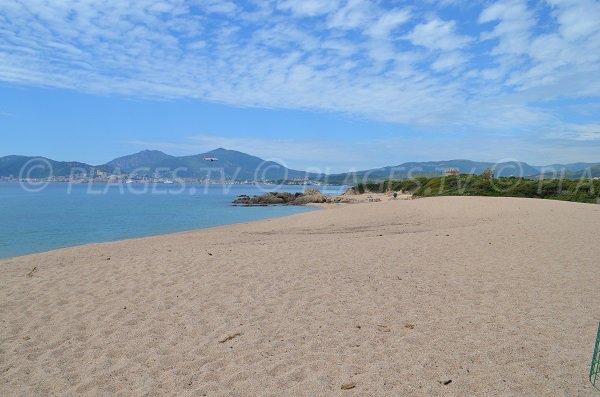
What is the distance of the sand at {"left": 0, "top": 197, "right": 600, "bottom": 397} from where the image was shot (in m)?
4.14

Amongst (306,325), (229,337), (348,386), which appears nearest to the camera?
(348,386)

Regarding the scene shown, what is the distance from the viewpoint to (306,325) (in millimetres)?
5633

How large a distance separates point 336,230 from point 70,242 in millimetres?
13192

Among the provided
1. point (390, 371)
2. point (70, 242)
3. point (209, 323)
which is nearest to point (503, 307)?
point (390, 371)

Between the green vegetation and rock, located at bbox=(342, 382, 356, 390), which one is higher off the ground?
the green vegetation

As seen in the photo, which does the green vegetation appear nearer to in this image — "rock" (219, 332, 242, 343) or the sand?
the sand

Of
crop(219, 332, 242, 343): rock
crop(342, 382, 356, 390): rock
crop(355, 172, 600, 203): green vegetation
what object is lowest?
crop(219, 332, 242, 343): rock

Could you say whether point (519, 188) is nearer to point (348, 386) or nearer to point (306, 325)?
point (306, 325)

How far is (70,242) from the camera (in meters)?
21.1

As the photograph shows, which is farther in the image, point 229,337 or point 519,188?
point 519,188

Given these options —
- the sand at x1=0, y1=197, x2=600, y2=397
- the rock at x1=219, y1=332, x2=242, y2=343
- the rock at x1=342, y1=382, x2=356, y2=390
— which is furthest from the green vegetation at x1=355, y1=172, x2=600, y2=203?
the rock at x1=342, y1=382, x2=356, y2=390

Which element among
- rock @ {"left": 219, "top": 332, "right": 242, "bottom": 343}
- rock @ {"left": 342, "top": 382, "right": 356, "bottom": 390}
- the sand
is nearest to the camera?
rock @ {"left": 342, "top": 382, "right": 356, "bottom": 390}

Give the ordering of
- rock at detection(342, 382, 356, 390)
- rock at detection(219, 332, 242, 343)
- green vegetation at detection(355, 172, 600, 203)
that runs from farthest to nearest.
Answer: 1. green vegetation at detection(355, 172, 600, 203)
2. rock at detection(219, 332, 242, 343)
3. rock at detection(342, 382, 356, 390)

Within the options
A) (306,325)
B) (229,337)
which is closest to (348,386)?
(306,325)
